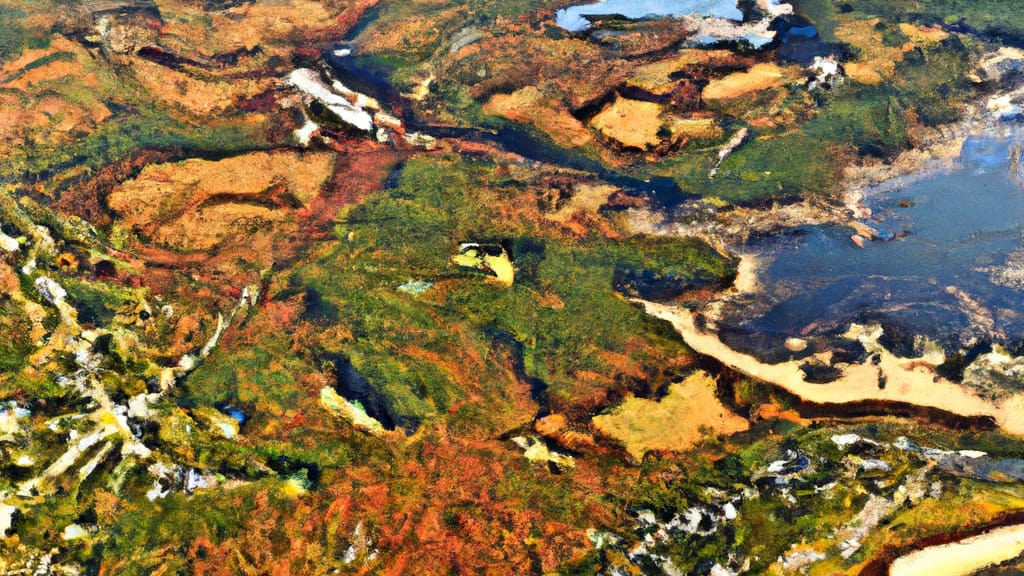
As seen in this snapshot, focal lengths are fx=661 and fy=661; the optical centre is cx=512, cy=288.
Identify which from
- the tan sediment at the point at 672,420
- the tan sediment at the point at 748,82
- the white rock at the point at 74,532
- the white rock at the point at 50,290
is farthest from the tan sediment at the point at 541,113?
the white rock at the point at 74,532

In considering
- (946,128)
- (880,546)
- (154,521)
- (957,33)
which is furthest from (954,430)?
(154,521)

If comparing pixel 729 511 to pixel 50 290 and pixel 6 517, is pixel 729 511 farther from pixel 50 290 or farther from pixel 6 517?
pixel 50 290

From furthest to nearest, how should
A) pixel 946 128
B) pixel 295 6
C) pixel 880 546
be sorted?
pixel 295 6
pixel 946 128
pixel 880 546

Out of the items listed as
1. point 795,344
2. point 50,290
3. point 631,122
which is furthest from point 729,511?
point 50,290

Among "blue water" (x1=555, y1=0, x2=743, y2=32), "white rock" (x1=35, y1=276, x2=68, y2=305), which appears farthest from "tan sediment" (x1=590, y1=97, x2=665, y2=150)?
"white rock" (x1=35, y1=276, x2=68, y2=305)

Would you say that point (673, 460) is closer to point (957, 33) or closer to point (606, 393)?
point (606, 393)

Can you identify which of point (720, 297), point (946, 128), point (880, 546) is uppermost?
point (946, 128)
